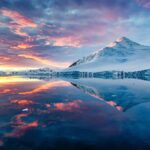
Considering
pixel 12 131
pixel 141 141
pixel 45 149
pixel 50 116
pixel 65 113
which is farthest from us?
pixel 65 113

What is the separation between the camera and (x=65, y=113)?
76.4 ft

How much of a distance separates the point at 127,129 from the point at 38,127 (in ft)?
25.0

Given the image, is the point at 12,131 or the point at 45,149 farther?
the point at 12,131

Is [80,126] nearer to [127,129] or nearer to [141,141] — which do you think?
[127,129]

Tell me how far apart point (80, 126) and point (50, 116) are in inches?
A: 181

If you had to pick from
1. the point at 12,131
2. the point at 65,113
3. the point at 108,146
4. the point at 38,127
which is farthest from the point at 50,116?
the point at 108,146

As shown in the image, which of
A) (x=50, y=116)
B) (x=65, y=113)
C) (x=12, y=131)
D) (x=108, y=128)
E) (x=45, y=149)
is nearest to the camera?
(x=45, y=149)

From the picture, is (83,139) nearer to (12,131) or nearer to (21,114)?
(12,131)

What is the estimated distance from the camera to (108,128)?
691 inches

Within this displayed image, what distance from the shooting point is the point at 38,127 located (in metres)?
17.7

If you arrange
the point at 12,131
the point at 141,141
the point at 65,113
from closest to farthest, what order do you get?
the point at 141,141, the point at 12,131, the point at 65,113

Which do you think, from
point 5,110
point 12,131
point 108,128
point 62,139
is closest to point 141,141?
point 108,128

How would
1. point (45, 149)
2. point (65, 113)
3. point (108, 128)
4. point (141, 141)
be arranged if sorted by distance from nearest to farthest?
point (45, 149) < point (141, 141) < point (108, 128) < point (65, 113)

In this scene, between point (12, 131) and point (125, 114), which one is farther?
point (125, 114)
